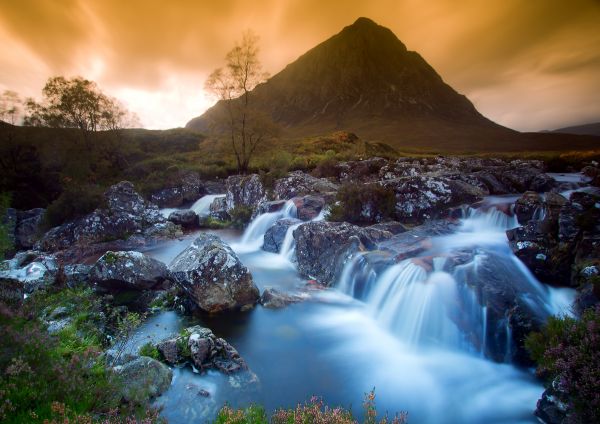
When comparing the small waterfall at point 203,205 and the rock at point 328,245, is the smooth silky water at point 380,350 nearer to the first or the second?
the rock at point 328,245

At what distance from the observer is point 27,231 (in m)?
21.4

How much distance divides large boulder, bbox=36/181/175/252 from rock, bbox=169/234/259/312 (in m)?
10.2

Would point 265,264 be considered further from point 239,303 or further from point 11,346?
point 11,346

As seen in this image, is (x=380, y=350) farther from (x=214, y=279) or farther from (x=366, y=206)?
(x=366, y=206)

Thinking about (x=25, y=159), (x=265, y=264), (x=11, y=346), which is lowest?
(x=265, y=264)

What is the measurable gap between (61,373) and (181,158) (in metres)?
50.0

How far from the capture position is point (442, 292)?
30.6 ft

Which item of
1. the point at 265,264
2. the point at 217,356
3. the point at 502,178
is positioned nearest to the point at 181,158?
the point at 265,264

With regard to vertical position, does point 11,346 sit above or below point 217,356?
above

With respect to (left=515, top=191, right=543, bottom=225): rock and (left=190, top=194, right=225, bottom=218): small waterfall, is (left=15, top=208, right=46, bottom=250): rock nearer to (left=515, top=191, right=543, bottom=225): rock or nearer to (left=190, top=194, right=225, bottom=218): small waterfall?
(left=190, top=194, right=225, bottom=218): small waterfall

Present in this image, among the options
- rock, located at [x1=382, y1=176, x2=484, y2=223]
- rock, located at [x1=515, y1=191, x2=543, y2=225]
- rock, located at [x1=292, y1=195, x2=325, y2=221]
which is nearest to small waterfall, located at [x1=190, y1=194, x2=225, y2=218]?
rock, located at [x1=292, y1=195, x2=325, y2=221]

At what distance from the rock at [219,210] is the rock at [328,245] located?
12.4m

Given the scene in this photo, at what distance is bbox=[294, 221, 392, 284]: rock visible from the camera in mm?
12914

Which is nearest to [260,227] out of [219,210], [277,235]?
[277,235]
